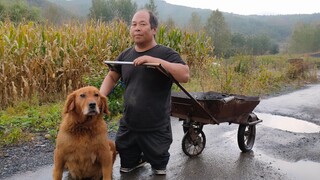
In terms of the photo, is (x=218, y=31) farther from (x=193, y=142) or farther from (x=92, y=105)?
(x=92, y=105)

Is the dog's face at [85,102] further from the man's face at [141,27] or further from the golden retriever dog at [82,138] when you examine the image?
the man's face at [141,27]

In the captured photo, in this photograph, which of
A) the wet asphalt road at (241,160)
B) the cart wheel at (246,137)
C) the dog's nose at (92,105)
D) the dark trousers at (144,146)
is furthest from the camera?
the cart wheel at (246,137)

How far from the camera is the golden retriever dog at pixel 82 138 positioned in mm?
3430

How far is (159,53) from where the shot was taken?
3.95 m

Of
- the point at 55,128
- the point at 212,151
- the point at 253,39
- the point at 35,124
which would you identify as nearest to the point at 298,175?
the point at 212,151

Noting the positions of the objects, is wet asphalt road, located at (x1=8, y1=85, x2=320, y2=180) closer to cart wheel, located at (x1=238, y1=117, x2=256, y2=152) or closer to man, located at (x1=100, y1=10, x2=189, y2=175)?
cart wheel, located at (x1=238, y1=117, x2=256, y2=152)

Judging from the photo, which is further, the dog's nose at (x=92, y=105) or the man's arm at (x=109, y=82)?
the man's arm at (x=109, y=82)

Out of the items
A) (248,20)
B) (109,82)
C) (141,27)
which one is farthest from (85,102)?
(248,20)

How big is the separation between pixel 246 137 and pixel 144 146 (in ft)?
7.31

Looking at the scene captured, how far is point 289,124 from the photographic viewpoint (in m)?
7.70

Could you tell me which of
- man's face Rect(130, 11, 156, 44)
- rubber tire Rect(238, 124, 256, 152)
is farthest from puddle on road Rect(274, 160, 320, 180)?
man's face Rect(130, 11, 156, 44)

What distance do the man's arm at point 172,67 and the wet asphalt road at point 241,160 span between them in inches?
53.4

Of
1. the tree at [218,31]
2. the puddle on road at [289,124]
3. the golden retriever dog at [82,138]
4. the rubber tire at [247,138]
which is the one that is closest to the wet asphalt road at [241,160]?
the rubber tire at [247,138]

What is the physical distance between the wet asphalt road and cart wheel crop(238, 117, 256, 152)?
115 mm
